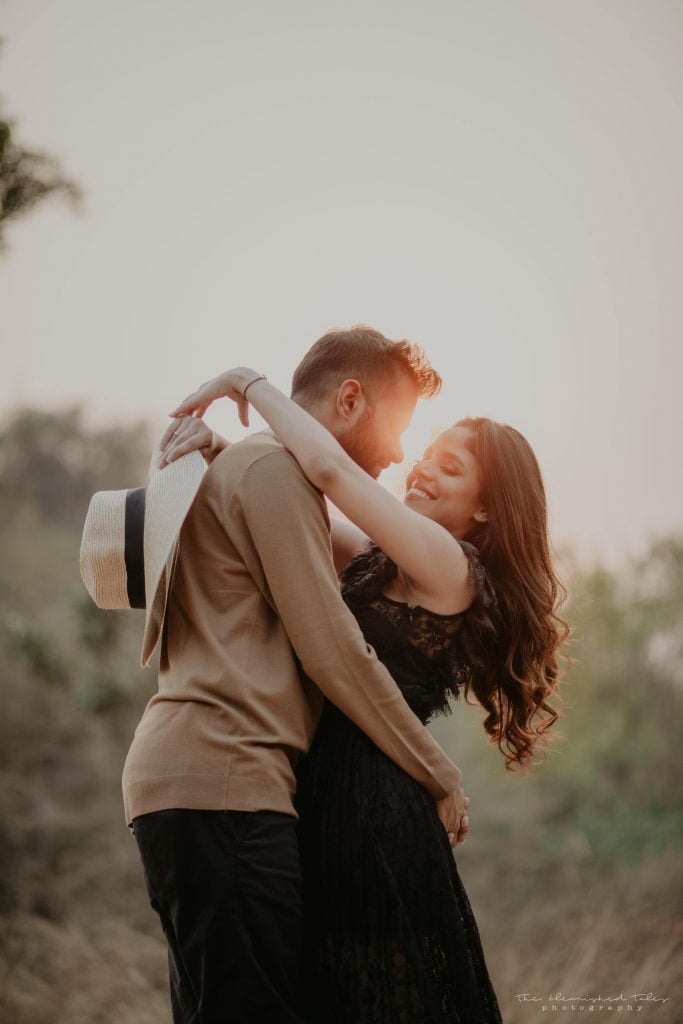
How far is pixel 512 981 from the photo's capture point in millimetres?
7305

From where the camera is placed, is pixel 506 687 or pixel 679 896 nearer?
pixel 506 687

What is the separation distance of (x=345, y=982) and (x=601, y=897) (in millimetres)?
9622

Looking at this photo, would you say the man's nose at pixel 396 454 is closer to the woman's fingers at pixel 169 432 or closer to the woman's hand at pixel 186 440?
the woman's hand at pixel 186 440

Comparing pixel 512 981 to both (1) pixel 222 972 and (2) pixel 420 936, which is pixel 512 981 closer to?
(2) pixel 420 936

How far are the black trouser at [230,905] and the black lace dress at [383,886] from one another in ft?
0.72

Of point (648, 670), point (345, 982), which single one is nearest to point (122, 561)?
point (345, 982)

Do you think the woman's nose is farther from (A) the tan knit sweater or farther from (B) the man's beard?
(A) the tan knit sweater

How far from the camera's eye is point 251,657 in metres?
2.34

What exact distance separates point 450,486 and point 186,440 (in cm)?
91

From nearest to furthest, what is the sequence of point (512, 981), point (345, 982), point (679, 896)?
1. point (345, 982)
2. point (512, 981)
3. point (679, 896)

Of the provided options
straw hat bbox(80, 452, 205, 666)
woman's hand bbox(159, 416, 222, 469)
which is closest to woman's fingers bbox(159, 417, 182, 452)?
woman's hand bbox(159, 416, 222, 469)

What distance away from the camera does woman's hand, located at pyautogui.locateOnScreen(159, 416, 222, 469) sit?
2564 millimetres

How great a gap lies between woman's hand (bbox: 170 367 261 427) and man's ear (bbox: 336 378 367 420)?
0.86 feet

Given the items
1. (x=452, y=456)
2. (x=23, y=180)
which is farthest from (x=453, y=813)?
(x=23, y=180)
